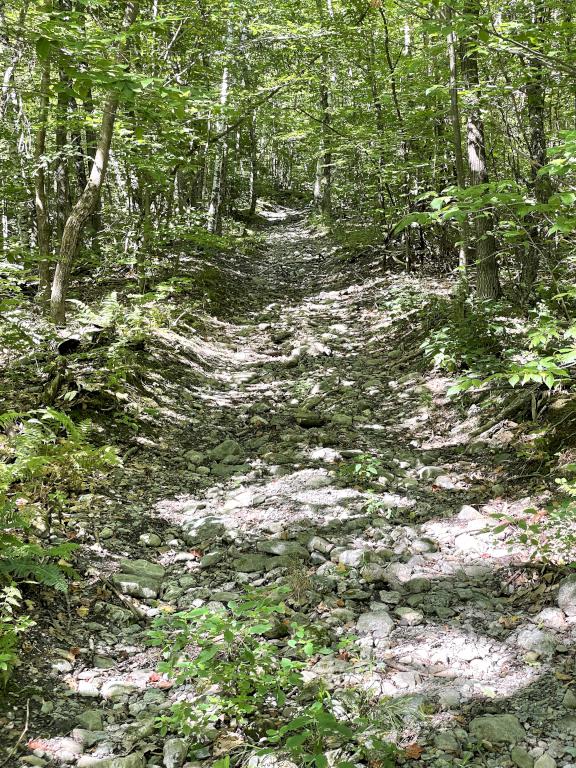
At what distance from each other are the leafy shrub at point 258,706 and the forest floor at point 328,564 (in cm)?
15

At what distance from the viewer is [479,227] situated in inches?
307

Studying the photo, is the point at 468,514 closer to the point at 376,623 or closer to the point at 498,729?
A: the point at 376,623

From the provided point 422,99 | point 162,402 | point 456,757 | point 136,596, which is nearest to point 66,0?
point 422,99

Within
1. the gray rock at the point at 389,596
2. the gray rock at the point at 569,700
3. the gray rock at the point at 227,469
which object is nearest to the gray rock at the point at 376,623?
the gray rock at the point at 389,596

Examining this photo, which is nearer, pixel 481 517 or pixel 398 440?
pixel 481 517

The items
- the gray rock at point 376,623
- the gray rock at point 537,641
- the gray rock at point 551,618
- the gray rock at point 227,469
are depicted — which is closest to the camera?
the gray rock at point 537,641

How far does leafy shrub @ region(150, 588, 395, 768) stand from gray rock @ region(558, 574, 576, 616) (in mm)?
1459

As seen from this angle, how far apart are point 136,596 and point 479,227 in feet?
21.4

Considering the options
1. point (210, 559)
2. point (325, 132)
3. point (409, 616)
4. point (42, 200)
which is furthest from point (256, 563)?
point (325, 132)

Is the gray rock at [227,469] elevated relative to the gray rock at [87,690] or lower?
lower

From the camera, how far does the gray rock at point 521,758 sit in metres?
2.52

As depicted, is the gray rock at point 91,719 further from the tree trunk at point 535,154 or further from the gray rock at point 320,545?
the tree trunk at point 535,154

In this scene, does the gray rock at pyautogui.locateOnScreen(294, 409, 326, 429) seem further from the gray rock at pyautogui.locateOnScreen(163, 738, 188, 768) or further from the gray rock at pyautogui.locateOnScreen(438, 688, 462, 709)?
the gray rock at pyautogui.locateOnScreen(163, 738, 188, 768)

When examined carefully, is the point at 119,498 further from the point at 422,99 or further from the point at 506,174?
the point at 422,99
